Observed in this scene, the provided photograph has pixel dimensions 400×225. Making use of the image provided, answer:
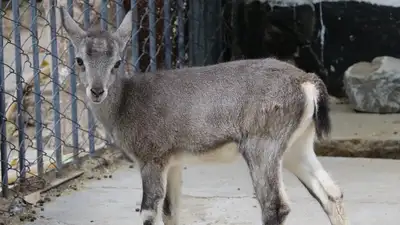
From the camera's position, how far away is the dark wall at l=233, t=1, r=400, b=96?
8555 millimetres

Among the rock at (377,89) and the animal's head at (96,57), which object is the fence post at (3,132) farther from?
the rock at (377,89)

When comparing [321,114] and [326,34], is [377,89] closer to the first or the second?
[326,34]

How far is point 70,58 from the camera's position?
19.7 ft

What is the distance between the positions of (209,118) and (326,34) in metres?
4.62

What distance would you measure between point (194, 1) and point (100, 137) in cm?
196

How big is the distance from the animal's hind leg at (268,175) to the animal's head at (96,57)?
74cm

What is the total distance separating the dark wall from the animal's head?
4616mm

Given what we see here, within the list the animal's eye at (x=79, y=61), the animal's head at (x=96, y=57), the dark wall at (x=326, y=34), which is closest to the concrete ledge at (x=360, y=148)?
the dark wall at (x=326, y=34)

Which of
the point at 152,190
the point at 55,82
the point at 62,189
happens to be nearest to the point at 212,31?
the point at 55,82

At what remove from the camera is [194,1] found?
785cm

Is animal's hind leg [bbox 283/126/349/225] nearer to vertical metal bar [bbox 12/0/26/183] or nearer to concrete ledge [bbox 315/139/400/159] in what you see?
vertical metal bar [bbox 12/0/26/183]

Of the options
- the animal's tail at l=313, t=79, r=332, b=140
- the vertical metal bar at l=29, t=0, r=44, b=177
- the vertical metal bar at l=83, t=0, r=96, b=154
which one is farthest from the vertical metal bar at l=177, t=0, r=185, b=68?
the animal's tail at l=313, t=79, r=332, b=140

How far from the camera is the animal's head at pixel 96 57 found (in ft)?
13.5

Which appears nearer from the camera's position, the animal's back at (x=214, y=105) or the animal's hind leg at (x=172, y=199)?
the animal's back at (x=214, y=105)
